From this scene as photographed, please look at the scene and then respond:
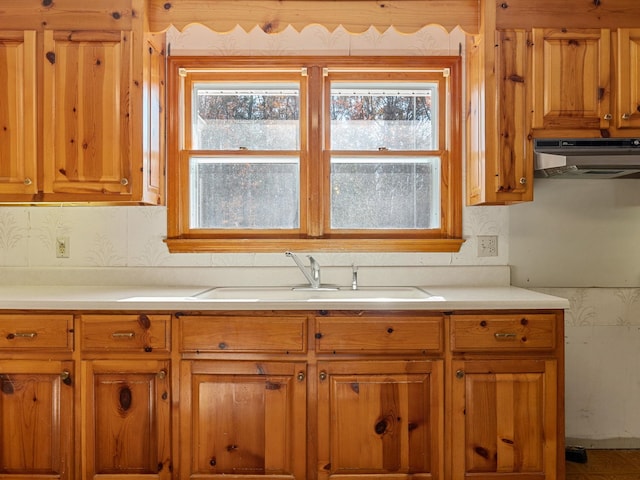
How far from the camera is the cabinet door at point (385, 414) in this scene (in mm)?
1919

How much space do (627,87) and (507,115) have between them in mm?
518

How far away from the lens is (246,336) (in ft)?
6.29

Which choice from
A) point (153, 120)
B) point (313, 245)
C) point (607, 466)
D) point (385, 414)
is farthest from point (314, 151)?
point (607, 466)

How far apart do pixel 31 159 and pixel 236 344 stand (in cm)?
124

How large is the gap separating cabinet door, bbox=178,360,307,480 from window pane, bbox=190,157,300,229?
2.89 feet

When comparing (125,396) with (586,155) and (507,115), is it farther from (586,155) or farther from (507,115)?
(586,155)

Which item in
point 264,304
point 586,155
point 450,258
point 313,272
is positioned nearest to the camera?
point 264,304

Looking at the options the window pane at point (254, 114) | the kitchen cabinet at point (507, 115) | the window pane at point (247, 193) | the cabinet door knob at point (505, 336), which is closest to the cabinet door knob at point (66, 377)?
the window pane at point (247, 193)

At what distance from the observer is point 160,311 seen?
193 cm

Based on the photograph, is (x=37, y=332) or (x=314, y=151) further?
(x=314, y=151)

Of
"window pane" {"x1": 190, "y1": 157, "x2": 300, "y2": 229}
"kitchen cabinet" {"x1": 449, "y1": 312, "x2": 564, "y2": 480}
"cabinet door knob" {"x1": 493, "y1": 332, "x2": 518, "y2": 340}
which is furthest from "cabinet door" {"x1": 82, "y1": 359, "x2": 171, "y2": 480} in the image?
"cabinet door knob" {"x1": 493, "y1": 332, "x2": 518, "y2": 340}

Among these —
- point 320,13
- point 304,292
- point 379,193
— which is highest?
point 320,13

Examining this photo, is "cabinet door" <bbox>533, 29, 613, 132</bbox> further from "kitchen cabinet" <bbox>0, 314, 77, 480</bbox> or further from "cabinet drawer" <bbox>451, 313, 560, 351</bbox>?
"kitchen cabinet" <bbox>0, 314, 77, 480</bbox>

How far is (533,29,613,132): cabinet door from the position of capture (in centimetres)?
213
